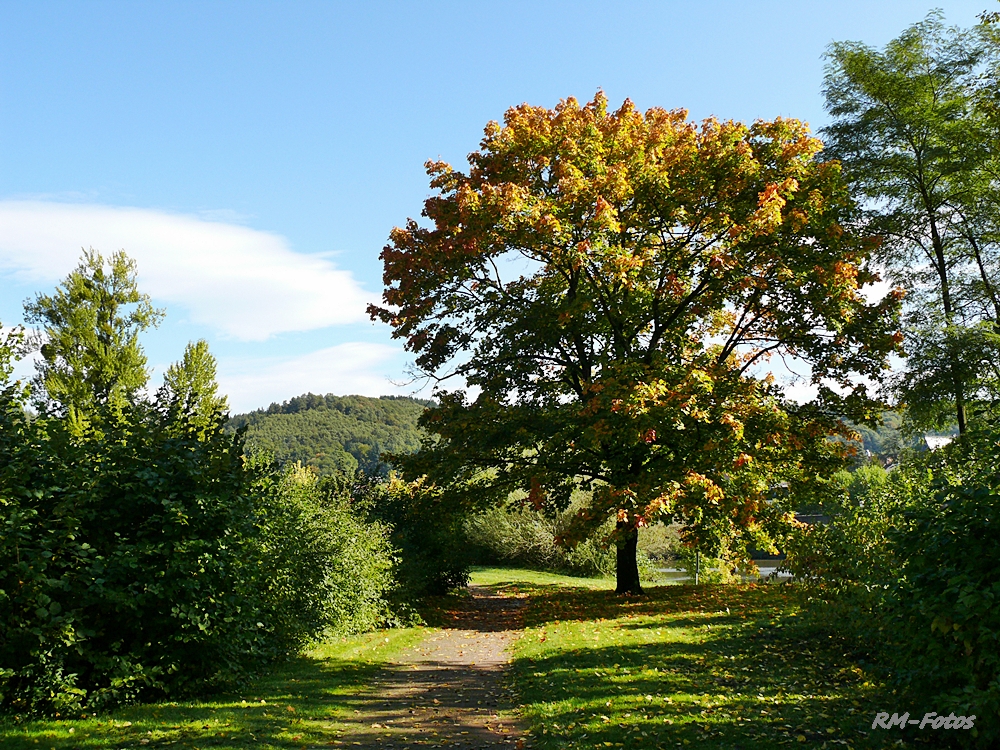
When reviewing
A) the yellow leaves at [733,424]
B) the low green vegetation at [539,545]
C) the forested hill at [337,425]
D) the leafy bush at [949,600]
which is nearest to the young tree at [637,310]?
the yellow leaves at [733,424]

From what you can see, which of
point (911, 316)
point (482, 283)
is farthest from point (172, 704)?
point (911, 316)

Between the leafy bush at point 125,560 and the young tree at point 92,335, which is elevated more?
the young tree at point 92,335

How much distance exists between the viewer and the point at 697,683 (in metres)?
8.09

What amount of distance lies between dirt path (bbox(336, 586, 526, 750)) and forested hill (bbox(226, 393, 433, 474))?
212 feet

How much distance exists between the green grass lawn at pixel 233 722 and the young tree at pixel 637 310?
23.2 ft

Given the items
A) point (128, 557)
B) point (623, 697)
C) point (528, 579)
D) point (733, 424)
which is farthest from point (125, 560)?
point (528, 579)

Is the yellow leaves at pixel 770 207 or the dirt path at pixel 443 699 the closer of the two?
the dirt path at pixel 443 699

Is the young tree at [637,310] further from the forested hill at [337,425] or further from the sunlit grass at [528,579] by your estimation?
the forested hill at [337,425]

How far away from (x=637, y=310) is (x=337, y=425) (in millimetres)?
90408

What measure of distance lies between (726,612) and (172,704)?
10.1 metres

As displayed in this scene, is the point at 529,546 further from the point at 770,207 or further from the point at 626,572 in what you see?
the point at 770,207

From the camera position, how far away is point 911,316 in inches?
664

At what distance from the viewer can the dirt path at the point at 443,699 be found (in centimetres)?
703

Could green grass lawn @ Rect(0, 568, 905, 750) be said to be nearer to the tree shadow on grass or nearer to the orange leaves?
the tree shadow on grass
